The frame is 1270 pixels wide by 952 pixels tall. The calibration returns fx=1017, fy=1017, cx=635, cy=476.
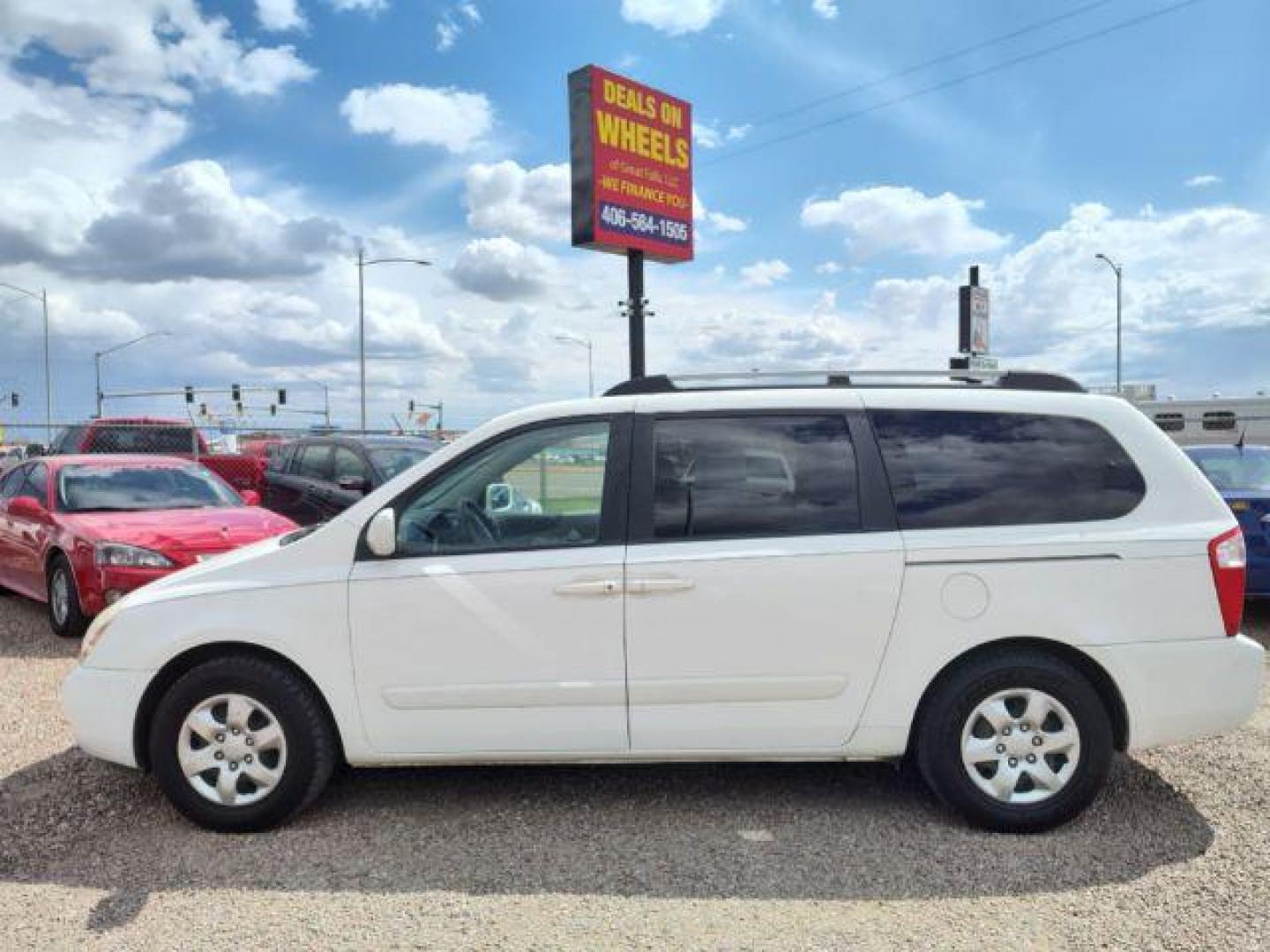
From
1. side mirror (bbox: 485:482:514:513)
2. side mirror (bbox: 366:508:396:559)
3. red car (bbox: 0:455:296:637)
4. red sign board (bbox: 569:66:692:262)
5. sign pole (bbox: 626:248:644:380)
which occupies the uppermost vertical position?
red sign board (bbox: 569:66:692:262)

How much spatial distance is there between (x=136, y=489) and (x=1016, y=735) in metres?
7.48

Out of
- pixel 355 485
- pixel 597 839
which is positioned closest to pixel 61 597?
pixel 355 485

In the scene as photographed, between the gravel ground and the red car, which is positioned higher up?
the red car

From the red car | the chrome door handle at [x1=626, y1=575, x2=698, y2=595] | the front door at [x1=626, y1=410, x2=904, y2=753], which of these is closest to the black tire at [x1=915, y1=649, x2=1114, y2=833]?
the front door at [x1=626, y1=410, x2=904, y2=753]

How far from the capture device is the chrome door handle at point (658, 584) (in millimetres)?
3949

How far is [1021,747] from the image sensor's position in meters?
3.98

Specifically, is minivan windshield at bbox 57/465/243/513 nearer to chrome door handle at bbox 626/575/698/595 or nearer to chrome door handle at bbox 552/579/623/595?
chrome door handle at bbox 552/579/623/595

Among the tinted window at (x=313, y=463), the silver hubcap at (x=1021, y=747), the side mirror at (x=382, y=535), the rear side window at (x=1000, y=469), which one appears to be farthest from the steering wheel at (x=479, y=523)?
the tinted window at (x=313, y=463)

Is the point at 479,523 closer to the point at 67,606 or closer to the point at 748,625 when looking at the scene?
the point at 748,625

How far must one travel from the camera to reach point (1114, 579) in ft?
13.1

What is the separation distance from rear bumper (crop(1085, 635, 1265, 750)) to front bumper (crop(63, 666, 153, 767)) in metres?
3.83

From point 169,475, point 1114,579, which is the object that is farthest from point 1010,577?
point 169,475

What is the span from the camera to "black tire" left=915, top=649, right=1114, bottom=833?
3.96m

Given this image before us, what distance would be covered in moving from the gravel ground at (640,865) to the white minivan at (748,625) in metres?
0.28
